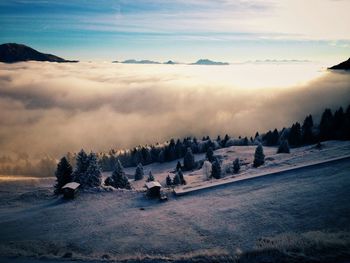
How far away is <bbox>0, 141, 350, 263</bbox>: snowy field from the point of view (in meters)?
29.7

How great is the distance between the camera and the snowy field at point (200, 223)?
29688 mm

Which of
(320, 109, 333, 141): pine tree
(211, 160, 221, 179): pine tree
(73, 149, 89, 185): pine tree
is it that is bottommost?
(211, 160, 221, 179): pine tree

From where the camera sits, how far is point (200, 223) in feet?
117

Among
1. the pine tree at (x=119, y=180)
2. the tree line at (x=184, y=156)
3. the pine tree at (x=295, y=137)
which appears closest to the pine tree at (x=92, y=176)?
the tree line at (x=184, y=156)

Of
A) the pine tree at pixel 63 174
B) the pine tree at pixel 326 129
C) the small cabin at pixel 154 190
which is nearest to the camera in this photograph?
the small cabin at pixel 154 190

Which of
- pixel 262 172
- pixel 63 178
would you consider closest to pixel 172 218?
pixel 262 172

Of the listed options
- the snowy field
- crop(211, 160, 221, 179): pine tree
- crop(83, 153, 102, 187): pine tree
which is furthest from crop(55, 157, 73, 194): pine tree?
crop(211, 160, 221, 179): pine tree

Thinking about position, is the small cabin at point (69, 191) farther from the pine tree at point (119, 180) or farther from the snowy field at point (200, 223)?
the pine tree at point (119, 180)

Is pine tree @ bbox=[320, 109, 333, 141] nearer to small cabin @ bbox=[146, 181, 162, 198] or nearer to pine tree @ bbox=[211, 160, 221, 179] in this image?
pine tree @ bbox=[211, 160, 221, 179]

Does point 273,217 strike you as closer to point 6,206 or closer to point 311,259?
point 311,259

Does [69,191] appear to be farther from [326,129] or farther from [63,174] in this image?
[326,129]

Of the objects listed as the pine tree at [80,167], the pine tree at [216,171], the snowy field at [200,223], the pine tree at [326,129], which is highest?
the pine tree at [326,129]

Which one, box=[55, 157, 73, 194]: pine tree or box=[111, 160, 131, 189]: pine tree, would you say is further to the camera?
box=[111, 160, 131, 189]: pine tree

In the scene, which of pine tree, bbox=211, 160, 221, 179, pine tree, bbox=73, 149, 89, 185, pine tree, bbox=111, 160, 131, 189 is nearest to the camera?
pine tree, bbox=73, 149, 89, 185
